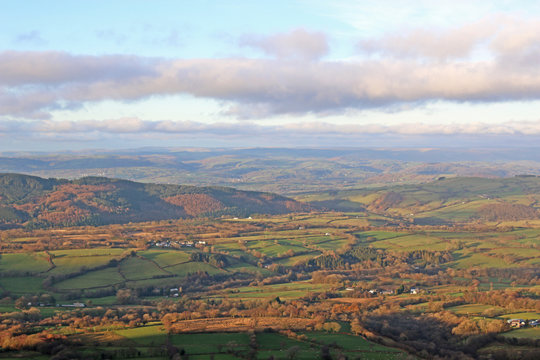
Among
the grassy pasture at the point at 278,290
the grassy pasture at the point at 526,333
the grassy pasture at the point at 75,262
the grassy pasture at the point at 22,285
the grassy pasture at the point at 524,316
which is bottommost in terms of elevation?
the grassy pasture at the point at 278,290

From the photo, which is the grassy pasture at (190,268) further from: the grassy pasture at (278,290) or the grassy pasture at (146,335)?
the grassy pasture at (146,335)

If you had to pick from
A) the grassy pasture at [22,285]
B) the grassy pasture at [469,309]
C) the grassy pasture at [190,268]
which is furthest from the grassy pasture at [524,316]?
the grassy pasture at [22,285]

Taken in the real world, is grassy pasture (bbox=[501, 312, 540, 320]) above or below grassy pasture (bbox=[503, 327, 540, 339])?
below

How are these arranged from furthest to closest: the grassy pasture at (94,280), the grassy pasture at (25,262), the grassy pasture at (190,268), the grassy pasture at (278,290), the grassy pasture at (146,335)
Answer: the grassy pasture at (190,268) → the grassy pasture at (25,262) → the grassy pasture at (94,280) → the grassy pasture at (278,290) → the grassy pasture at (146,335)

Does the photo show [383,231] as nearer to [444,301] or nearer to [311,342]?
[444,301]

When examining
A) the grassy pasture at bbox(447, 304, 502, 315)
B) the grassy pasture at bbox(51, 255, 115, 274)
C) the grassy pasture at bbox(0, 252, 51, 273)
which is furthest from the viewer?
the grassy pasture at bbox(51, 255, 115, 274)

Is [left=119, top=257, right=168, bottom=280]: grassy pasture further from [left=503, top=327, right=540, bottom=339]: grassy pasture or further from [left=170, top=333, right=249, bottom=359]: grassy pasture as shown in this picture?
[left=503, top=327, right=540, bottom=339]: grassy pasture

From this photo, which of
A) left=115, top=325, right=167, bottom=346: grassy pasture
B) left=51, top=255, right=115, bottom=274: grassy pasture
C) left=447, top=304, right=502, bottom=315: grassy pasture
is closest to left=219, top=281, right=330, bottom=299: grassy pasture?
left=447, top=304, right=502, bottom=315: grassy pasture

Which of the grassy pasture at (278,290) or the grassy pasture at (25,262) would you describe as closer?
the grassy pasture at (278,290)

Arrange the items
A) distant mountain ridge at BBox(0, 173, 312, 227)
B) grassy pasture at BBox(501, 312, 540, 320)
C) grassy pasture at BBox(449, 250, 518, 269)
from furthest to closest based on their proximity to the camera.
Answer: distant mountain ridge at BBox(0, 173, 312, 227) → grassy pasture at BBox(449, 250, 518, 269) → grassy pasture at BBox(501, 312, 540, 320)
